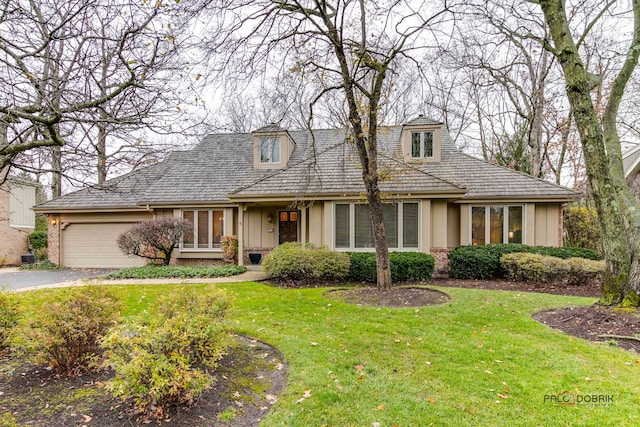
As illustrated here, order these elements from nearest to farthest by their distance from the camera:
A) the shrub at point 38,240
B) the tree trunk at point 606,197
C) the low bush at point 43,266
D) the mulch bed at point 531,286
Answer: the tree trunk at point 606,197 → the mulch bed at point 531,286 → the low bush at point 43,266 → the shrub at point 38,240

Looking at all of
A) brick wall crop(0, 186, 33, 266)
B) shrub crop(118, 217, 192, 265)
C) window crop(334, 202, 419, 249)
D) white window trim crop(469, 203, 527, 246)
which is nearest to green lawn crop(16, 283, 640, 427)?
window crop(334, 202, 419, 249)

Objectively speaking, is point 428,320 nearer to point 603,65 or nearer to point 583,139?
point 583,139

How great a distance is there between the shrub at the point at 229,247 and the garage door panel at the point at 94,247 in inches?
166

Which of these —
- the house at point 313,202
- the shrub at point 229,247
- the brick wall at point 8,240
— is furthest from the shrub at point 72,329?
the brick wall at point 8,240

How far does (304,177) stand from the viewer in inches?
458

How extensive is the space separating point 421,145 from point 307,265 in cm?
699

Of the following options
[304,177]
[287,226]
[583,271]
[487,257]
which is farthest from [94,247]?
[583,271]

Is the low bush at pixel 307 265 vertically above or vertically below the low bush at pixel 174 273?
above

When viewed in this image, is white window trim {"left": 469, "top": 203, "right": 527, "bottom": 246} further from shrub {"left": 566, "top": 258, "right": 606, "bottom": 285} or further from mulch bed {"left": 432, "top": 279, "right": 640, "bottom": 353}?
mulch bed {"left": 432, "top": 279, "right": 640, "bottom": 353}

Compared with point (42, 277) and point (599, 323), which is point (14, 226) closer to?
point (42, 277)

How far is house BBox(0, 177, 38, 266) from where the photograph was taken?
52.3 feet

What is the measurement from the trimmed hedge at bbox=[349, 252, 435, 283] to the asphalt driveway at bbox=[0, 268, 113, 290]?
30.9 feet

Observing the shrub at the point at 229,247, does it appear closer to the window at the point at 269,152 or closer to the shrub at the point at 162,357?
the window at the point at 269,152

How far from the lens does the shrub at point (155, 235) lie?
38.3 feet
